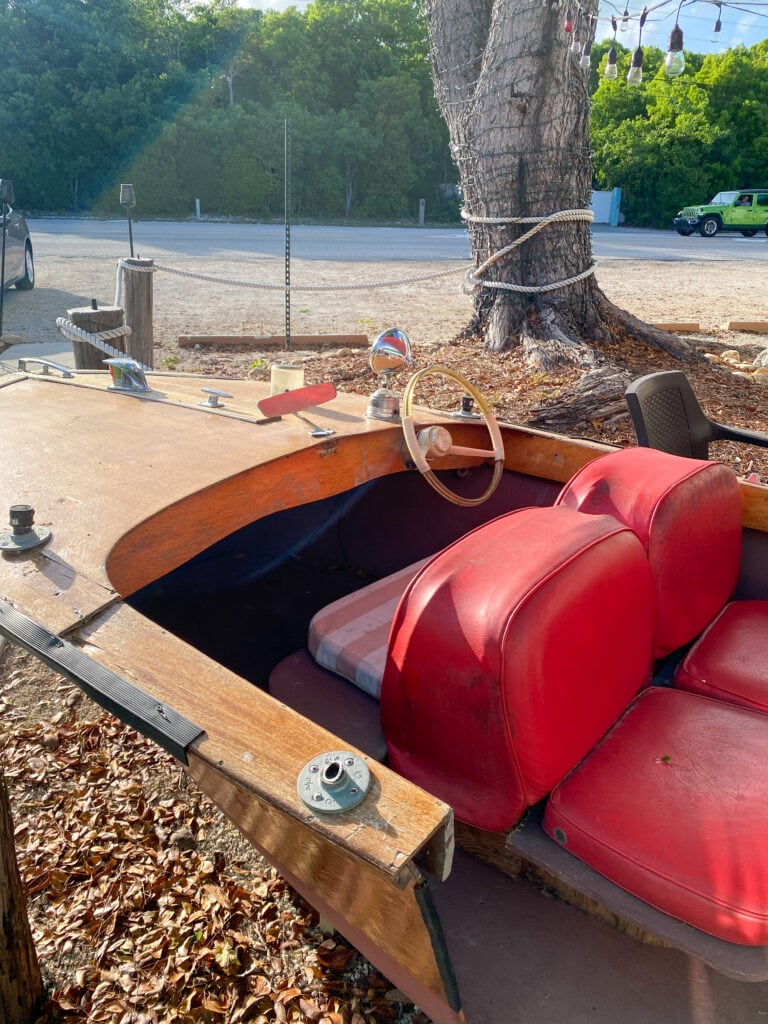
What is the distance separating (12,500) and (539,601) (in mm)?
1384

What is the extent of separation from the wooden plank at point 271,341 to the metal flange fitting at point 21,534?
6.46 meters

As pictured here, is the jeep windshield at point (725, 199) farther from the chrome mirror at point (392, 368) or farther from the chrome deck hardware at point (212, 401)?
the chrome deck hardware at point (212, 401)

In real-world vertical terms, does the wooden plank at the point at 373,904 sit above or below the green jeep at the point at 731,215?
below

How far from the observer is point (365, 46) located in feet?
117

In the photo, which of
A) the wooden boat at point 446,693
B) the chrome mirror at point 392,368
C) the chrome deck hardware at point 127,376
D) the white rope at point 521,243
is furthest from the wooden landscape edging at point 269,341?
the wooden boat at point 446,693

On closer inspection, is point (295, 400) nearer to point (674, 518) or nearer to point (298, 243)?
point (674, 518)

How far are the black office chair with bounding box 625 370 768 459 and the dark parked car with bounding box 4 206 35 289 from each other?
9834mm

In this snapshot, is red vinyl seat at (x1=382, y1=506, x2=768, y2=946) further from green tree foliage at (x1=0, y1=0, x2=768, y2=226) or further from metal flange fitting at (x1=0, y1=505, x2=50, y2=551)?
green tree foliage at (x1=0, y1=0, x2=768, y2=226)

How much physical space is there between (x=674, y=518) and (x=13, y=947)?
1.84 meters

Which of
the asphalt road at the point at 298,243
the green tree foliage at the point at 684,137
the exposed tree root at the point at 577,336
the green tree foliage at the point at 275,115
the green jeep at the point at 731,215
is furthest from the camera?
the green tree foliage at the point at 684,137

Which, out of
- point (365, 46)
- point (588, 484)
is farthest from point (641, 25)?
point (365, 46)

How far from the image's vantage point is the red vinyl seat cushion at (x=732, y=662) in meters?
1.97

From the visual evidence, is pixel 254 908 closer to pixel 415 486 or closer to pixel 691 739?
pixel 691 739

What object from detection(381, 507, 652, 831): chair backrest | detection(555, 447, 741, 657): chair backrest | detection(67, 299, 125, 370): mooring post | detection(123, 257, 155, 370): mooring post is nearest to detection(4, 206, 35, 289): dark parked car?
detection(123, 257, 155, 370): mooring post
